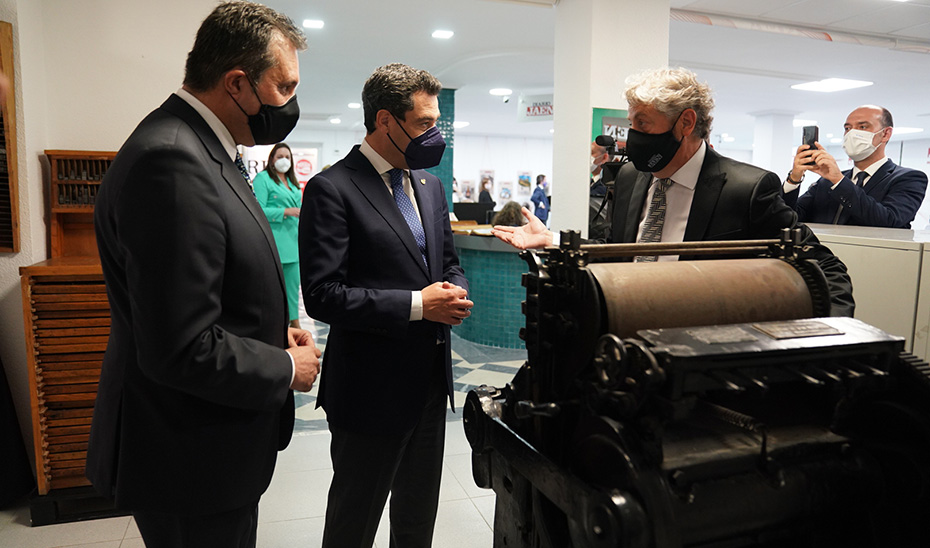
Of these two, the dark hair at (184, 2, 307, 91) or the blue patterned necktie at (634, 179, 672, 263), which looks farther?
the blue patterned necktie at (634, 179, 672, 263)

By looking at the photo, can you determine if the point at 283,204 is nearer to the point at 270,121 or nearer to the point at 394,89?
the point at 394,89

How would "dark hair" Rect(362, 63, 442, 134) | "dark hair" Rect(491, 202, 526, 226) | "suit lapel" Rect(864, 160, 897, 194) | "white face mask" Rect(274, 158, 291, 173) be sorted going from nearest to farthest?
"dark hair" Rect(362, 63, 442, 134)
"suit lapel" Rect(864, 160, 897, 194)
"white face mask" Rect(274, 158, 291, 173)
"dark hair" Rect(491, 202, 526, 226)

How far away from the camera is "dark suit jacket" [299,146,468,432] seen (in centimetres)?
181

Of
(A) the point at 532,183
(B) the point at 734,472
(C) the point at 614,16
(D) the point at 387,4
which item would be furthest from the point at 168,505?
(A) the point at 532,183

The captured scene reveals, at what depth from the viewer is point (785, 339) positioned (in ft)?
3.15

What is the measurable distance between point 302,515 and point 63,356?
134 centimetres

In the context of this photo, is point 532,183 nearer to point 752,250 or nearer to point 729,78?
point 729,78

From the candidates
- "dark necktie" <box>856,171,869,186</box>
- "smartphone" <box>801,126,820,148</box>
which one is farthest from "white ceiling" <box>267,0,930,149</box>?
"dark necktie" <box>856,171,869,186</box>

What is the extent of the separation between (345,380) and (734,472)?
1243 mm

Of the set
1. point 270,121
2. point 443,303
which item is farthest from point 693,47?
point 270,121

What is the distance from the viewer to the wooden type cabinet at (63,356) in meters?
2.75

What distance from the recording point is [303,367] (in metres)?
A: 1.45

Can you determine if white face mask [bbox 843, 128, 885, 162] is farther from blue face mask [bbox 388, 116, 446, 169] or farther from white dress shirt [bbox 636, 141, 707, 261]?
blue face mask [bbox 388, 116, 446, 169]

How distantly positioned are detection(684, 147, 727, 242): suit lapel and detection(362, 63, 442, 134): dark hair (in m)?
0.90
